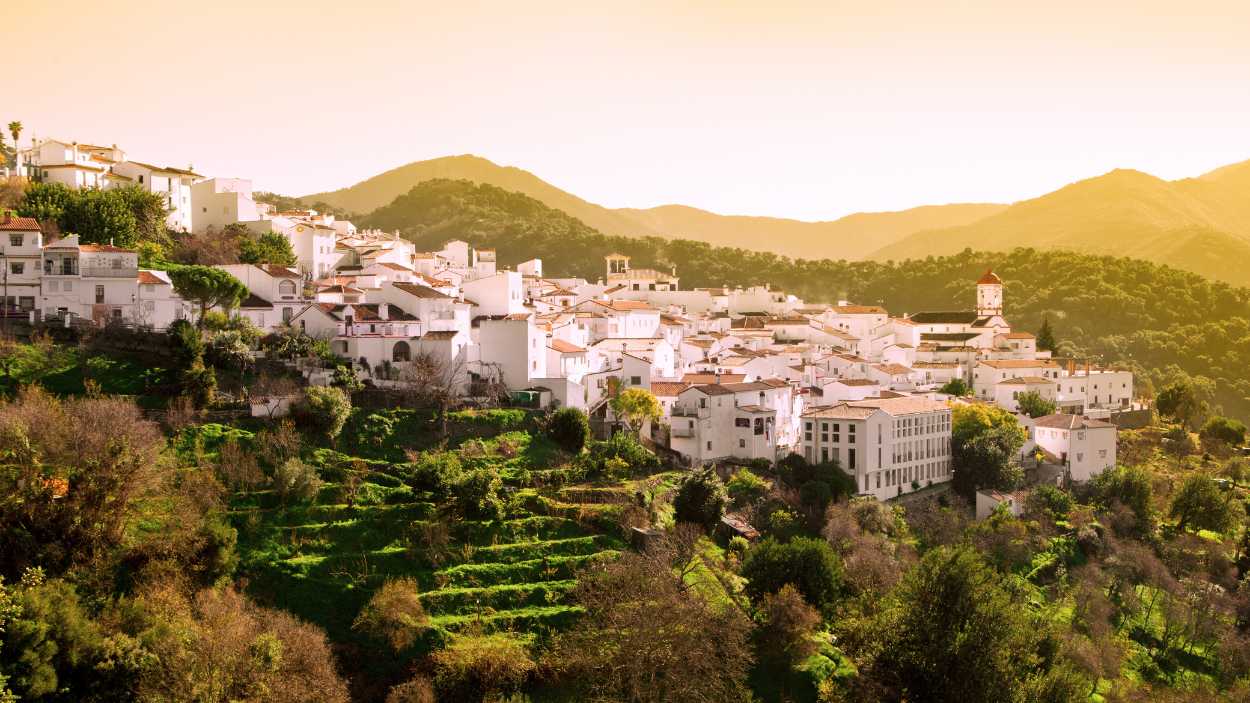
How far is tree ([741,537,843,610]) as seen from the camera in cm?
3056

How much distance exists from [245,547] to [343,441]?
5.57m

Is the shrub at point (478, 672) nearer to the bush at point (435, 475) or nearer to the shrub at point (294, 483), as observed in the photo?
the bush at point (435, 475)

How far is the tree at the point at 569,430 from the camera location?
35062 mm

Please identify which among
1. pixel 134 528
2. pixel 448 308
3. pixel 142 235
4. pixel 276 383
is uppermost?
pixel 142 235

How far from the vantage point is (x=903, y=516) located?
1582 inches

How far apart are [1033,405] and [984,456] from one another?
32.9 ft

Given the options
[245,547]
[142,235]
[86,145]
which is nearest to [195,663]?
[245,547]

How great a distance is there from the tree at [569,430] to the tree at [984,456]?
17065mm

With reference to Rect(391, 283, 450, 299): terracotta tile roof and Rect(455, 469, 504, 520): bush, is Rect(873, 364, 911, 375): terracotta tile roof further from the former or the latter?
Rect(455, 469, 504, 520): bush

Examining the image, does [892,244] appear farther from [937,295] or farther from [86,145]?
[86,145]

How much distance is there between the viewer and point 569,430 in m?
35.1

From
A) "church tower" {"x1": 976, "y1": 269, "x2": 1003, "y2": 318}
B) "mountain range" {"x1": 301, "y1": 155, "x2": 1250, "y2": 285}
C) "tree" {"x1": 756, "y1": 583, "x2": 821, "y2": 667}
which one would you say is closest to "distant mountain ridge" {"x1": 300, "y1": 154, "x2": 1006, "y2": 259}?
"mountain range" {"x1": 301, "y1": 155, "x2": 1250, "y2": 285}

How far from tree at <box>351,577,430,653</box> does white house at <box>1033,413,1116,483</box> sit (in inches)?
1227

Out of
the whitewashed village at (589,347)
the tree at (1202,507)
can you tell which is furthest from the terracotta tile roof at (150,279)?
the tree at (1202,507)
